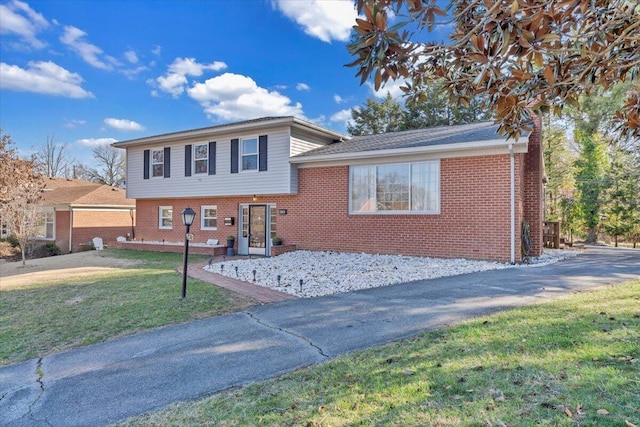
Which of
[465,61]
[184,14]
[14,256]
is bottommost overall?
[14,256]

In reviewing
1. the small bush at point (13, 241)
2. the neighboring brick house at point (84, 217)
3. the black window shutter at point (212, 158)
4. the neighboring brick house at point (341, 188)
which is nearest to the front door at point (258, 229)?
the neighboring brick house at point (341, 188)

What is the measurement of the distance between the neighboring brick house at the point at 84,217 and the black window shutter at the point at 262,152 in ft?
37.7

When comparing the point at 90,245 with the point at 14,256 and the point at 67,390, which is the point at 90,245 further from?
the point at 67,390

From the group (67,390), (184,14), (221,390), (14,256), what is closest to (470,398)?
(221,390)

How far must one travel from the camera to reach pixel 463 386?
3000mm

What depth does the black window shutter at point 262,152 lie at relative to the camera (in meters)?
14.2

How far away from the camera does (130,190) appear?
1814 cm

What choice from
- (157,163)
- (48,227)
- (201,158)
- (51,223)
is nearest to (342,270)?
(201,158)

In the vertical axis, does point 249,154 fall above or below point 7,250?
above

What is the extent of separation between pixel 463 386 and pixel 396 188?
938 cm

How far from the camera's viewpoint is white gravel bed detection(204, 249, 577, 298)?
25.9 ft

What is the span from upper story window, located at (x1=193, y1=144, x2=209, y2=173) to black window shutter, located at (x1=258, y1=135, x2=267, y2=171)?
2.87 meters

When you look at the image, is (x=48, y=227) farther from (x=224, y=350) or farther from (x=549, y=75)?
(x=549, y=75)

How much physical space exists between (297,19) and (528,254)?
492 inches
